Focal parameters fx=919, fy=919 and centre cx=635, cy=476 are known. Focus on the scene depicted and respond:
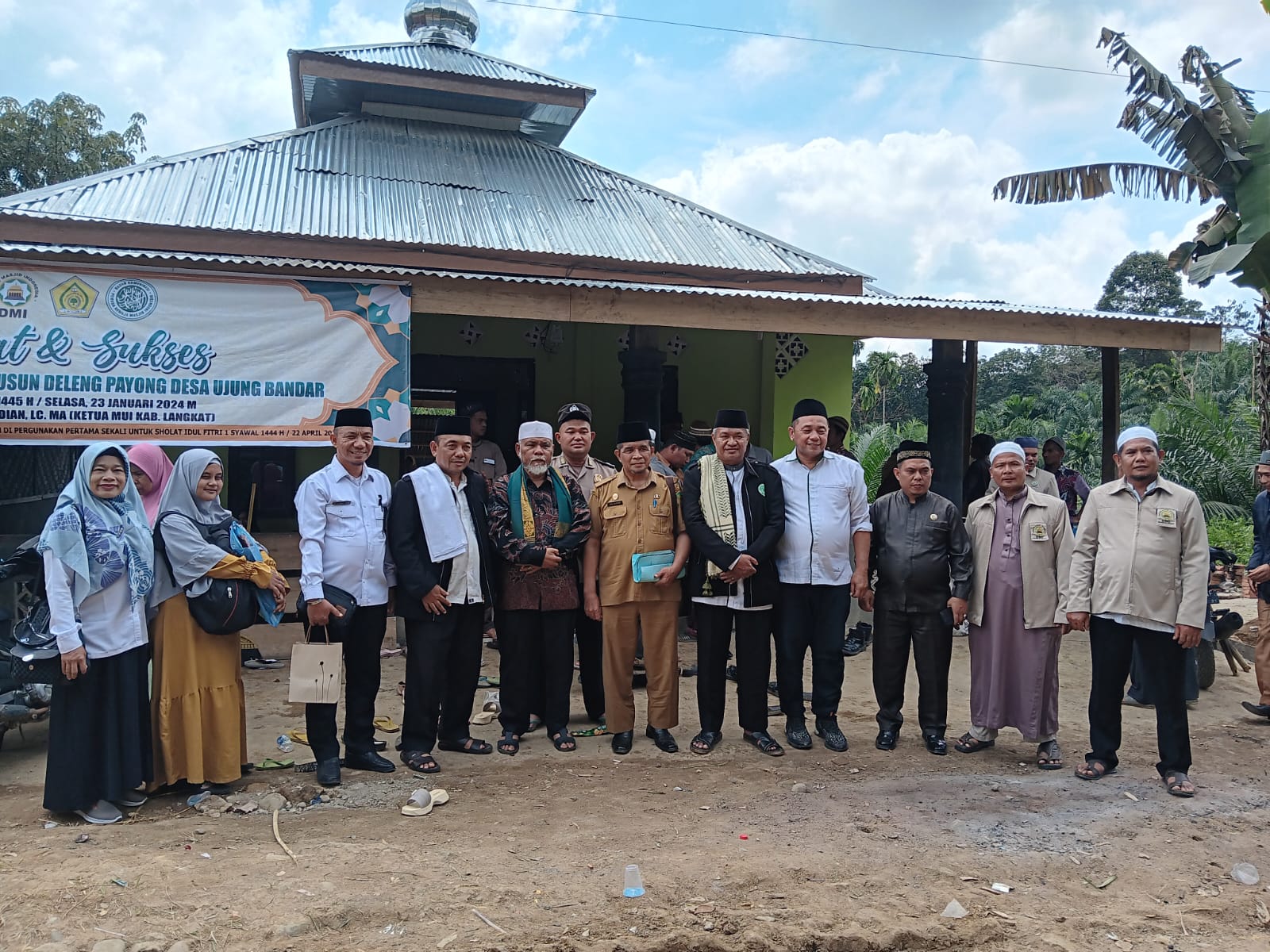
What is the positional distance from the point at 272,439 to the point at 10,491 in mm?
2062

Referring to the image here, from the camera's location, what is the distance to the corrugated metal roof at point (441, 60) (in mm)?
10672

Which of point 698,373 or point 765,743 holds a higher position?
point 698,373

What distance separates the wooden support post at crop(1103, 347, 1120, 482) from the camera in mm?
8484

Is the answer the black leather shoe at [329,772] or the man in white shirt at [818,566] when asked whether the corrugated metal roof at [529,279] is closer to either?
the man in white shirt at [818,566]

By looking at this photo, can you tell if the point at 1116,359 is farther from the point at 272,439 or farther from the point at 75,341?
the point at 75,341

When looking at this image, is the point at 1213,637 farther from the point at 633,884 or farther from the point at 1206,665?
the point at 633,884

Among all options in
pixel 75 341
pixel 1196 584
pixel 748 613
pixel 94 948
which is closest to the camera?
pixel 94 948

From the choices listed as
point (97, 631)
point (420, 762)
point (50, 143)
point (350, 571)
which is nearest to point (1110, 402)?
point (420, 762)

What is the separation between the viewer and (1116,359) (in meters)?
8.62

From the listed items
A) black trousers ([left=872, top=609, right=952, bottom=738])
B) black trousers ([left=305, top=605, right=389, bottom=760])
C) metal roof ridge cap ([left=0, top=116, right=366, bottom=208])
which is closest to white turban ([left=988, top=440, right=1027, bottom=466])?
black trousers ([left=872, top=609, right=952, bottom=738])

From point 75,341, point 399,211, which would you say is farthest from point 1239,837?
point 399,211

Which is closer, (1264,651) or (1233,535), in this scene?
(1264,651)

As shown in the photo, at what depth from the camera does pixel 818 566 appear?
471 centimetres

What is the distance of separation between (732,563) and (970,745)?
1634mm
